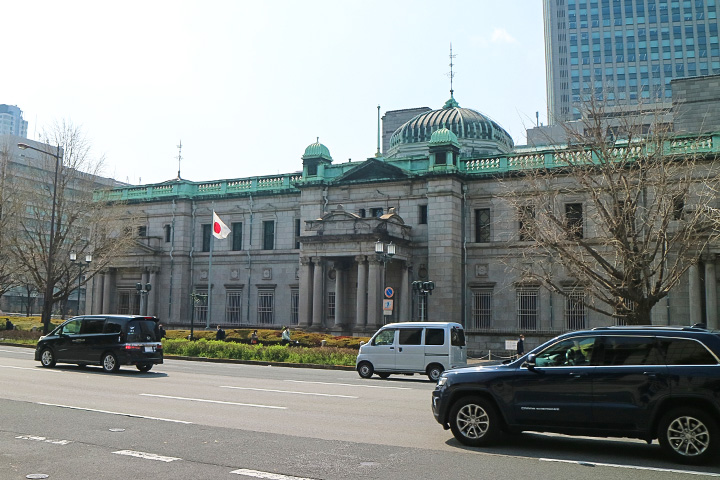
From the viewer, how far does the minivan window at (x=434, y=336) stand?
2341 cm

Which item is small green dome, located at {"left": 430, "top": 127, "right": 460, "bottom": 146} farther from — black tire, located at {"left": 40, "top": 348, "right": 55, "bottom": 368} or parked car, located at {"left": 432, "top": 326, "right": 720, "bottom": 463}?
parked car, located at {"left": 432, "top": 326, "right": 720, "bottom": 463}

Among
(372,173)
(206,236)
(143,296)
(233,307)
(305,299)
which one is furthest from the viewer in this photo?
(206,236)

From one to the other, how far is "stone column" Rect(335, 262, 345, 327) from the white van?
17.6 meters

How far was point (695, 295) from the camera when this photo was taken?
35.3 m

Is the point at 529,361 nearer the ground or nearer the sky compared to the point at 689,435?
nearer the sky

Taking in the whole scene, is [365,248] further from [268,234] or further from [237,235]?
[237,235]

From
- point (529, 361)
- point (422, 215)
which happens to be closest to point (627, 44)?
point (422, 215)

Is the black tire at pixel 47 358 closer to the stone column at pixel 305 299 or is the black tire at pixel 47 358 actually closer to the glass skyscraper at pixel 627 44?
the stone column at pixel 305 299

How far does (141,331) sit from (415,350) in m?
9.22

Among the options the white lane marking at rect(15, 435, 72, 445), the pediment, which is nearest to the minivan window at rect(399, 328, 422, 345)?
the white lane marking at rect(15, 435, 72, 445)

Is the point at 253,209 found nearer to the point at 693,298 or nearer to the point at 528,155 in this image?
the point at 528,155

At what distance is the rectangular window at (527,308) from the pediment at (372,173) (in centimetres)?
1009

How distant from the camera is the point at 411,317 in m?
41.6

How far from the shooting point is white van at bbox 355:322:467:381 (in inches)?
916
